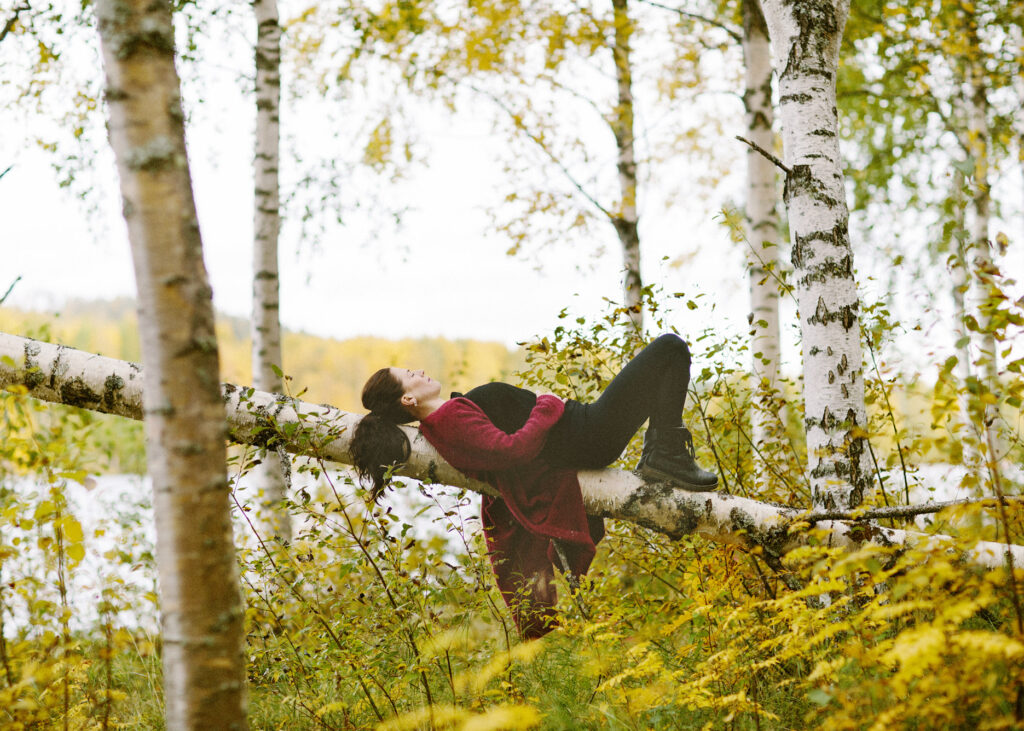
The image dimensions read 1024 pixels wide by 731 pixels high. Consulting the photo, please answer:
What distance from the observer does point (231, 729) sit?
1829 mm

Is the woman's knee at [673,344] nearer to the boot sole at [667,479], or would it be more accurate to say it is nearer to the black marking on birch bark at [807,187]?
the boot sole at [667,479]

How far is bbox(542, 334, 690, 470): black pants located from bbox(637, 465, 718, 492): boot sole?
173mm

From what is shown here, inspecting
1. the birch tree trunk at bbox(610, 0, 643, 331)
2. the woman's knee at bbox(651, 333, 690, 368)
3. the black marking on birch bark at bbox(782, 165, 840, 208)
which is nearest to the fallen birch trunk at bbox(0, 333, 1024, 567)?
the woman's knee at bbox(651, 333, 690, 368)

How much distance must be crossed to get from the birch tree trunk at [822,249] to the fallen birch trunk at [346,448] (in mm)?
333

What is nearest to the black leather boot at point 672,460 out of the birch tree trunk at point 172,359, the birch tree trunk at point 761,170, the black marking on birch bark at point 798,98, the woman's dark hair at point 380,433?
the woman's dark hair at point 380,433

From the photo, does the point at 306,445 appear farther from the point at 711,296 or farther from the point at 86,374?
the point at 711,296

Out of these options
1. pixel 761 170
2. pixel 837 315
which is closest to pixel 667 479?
pixel 837 315

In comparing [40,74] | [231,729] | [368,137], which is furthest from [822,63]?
[40,74]

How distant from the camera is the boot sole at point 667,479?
3551mm

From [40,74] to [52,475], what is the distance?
5.38 m

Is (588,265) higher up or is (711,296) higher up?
(588,265)

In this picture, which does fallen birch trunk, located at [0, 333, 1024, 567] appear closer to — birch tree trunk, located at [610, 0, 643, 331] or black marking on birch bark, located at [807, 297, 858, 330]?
black marking on birch bark, located at [807, 297, 858, 330]

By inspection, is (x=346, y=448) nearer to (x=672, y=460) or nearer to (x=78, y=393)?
(x=78, y=393)

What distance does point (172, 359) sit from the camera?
1752mm
